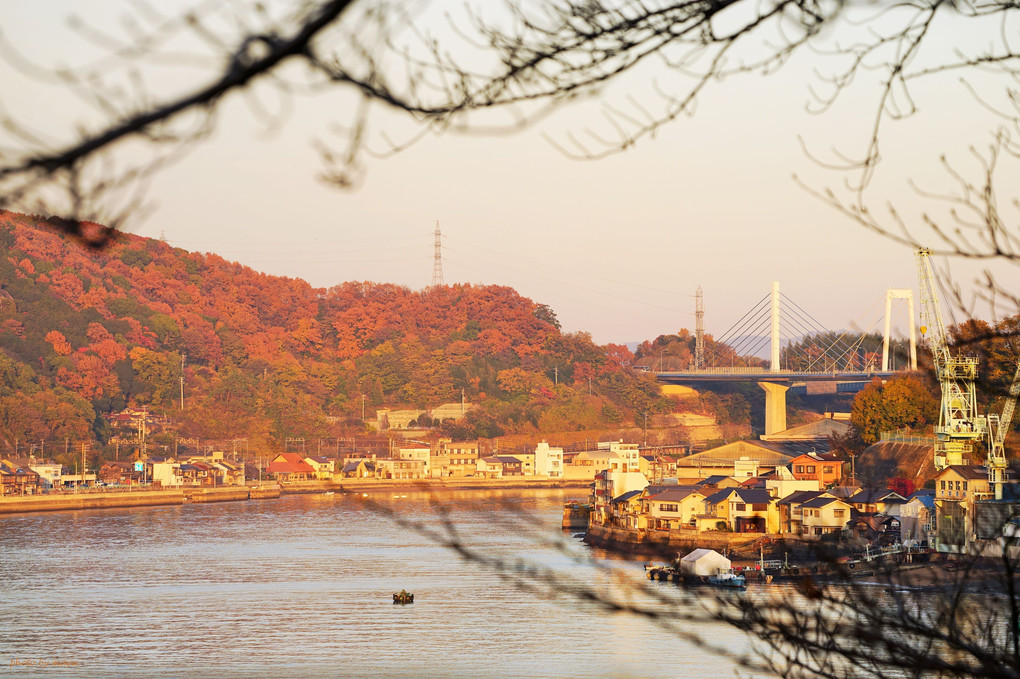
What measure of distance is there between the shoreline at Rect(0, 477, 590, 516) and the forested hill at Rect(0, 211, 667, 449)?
8.00ft

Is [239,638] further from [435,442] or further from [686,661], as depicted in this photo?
[435,442]

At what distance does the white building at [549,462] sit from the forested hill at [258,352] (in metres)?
2.76

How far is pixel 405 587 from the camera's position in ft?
23.0

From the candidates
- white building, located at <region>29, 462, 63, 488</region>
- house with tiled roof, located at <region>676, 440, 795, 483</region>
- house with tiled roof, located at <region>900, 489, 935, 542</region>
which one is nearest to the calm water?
house with tiled roof, located at <region>900, 489, 935, 542</region>

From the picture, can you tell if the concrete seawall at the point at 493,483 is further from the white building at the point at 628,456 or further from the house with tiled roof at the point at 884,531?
the house with tiled roof at the point at 884,531

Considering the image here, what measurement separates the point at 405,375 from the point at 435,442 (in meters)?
2.09

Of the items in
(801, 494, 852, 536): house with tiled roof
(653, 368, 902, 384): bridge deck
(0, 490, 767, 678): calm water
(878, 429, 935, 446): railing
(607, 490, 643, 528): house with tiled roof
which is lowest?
(0, 490, 767, 678): calm water

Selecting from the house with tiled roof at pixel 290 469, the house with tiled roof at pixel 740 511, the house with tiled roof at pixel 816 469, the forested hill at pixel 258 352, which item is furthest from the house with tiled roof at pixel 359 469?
the house with tiled roof at pixel 740 511

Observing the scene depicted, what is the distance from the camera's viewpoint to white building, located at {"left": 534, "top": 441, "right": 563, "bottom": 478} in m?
17.3

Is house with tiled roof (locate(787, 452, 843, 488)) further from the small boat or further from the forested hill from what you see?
the forested hill

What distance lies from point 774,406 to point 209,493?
9.55 metres

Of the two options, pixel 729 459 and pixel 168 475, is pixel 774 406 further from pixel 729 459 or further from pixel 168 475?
pixel 168 475

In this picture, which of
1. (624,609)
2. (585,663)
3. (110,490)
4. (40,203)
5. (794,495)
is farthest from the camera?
(110,490)

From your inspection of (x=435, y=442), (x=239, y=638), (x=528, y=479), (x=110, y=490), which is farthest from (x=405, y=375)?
(x=239, y=638)
